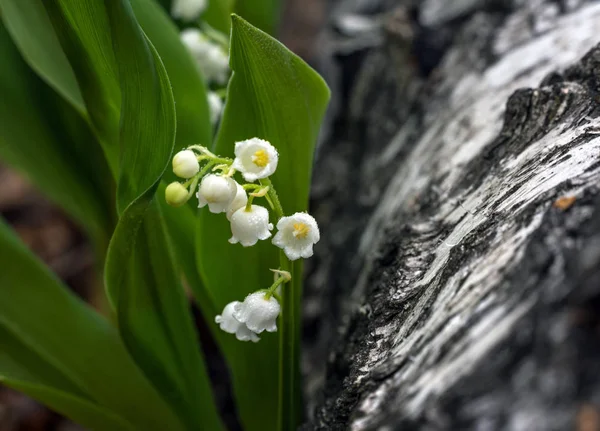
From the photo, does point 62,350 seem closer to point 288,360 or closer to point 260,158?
point 288,360

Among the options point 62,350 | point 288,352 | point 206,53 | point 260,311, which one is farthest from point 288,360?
point 206,53

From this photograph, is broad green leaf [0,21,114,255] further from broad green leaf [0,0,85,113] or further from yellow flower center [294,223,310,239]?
yellow flower center [294,223,310,239]

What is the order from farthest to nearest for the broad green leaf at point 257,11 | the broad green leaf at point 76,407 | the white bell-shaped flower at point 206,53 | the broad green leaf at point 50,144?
the broad green leaf at point 257,11 < the broad green leaf at point 50,144 < the white bell-shaped flower at point 206,53 < the broad green leaf at point 76,407

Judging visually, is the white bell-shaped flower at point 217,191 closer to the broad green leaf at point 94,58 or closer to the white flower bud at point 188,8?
the broad green leaf at point 94,58

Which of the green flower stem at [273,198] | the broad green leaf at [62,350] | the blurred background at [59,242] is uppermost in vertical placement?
the green flower stem at [273,198]

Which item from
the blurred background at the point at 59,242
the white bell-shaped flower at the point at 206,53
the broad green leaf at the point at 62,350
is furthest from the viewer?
the blurred background at the point at 59,242

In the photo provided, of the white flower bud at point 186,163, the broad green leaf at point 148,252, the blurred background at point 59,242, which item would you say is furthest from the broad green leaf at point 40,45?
the blurred background at point 59,242

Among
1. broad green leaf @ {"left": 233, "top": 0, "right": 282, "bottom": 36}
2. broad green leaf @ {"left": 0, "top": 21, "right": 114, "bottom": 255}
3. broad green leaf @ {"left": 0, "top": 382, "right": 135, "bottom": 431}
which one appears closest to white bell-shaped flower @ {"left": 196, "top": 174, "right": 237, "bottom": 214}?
broad green leaf @ {"left": 0, "top": 382, "right": 135, "bottom": 431}
